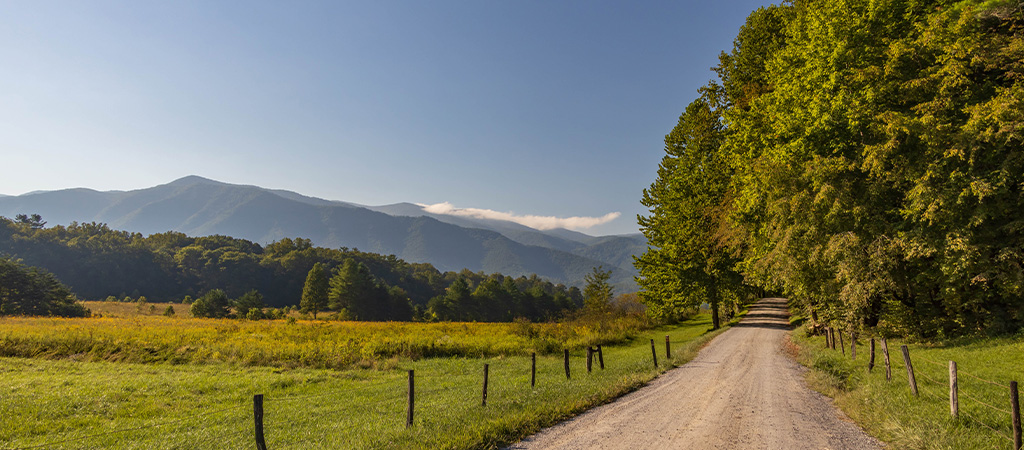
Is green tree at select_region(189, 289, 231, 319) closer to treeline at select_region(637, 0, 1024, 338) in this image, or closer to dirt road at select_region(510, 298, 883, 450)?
dirt road at select_region(510, 298, 883, 450)

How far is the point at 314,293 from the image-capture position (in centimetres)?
8894

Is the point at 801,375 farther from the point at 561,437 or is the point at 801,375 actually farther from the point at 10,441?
the point at 10,441

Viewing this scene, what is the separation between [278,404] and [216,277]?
133565mm

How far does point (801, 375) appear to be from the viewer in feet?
55.2

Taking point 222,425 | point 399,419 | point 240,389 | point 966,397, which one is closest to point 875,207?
point 966,397

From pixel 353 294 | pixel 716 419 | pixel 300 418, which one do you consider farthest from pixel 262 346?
pixel 353 294

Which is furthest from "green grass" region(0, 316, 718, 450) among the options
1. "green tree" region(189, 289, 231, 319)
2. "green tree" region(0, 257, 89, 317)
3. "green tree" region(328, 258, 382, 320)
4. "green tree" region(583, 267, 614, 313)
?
"green tree" region(328, 258, 382, 320)

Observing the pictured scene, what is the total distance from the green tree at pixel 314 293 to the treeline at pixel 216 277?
13.5 ft

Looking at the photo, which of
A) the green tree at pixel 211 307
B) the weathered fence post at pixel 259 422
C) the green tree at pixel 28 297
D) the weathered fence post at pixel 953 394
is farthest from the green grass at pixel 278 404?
the green tree at pixel 28 297

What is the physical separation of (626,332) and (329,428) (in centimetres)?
3265

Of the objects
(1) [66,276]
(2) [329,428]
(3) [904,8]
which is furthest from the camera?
(1) [66,276]

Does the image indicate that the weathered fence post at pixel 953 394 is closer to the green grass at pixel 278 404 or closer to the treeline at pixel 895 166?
the green grass at pixel 278 404

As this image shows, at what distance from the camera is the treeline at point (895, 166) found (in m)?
15.8

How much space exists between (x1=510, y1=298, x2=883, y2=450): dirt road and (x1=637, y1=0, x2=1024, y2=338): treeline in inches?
258
